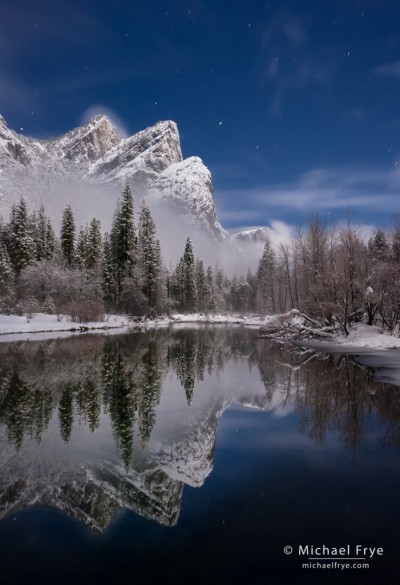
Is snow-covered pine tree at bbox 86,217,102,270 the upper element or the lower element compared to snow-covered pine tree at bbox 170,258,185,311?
upper

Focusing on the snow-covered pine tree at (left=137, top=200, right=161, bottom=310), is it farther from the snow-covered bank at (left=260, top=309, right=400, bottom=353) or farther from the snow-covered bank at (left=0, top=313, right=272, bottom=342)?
the snow-covered bank at (left=260, top=309, right=400, bottom=353)

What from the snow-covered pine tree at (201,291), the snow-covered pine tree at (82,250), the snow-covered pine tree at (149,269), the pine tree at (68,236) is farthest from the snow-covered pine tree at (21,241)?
the snow-covered pine tree at (201,291)

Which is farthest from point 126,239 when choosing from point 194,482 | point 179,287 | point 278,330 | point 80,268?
point 194,482

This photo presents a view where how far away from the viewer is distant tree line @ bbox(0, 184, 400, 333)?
33562 mm

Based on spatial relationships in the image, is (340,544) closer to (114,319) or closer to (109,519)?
(109,519)

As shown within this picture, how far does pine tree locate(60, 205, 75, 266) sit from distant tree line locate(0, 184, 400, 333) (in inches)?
6.4

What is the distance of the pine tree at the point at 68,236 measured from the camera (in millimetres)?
61928

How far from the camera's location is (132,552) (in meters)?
4.53

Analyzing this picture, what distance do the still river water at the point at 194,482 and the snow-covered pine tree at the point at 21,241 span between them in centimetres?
5080

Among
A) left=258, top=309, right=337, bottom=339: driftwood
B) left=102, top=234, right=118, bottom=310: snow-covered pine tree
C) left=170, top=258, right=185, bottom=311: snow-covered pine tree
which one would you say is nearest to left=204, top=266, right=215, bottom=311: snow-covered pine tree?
left=170, top=258, right=185, bottom=311: snow-covered pine tree

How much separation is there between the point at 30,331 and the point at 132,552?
3863 centimetres

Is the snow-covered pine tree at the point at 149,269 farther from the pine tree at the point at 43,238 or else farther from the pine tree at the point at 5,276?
the pine tree at the point at 5,276

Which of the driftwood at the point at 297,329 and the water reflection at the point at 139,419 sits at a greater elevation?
the driftwood at the point at 297,329

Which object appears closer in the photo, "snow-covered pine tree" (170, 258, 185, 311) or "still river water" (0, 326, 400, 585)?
"still river water" (0, 326, 400, 585)
